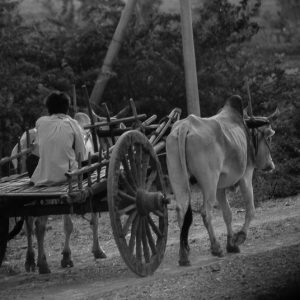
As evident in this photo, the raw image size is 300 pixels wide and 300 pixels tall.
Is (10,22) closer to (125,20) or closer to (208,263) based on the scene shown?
(125,20)

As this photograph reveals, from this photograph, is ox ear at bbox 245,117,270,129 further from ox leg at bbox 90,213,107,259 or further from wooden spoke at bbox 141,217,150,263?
wooden spoke at bbox 141,217,150,263

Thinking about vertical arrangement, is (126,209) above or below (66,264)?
above

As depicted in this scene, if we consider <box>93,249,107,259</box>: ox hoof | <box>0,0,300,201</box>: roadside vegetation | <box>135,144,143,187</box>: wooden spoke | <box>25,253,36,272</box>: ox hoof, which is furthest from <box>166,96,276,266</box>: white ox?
<box>0,0,300,201</box>: roadside vegetation

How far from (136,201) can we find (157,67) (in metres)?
9.71

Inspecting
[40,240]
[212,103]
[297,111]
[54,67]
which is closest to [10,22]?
[54,67]

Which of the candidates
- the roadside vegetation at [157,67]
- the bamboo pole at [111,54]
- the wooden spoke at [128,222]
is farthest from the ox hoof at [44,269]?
the bamboo pole at [111,54]

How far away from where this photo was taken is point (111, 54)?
16.5m

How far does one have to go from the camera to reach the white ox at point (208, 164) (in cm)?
837

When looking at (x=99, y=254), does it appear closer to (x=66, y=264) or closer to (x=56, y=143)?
(x=66, y=264)

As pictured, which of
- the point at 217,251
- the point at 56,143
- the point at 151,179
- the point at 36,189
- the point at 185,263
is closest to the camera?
the point at 36,189

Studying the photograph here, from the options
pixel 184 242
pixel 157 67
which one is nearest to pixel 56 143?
pixel 184 242

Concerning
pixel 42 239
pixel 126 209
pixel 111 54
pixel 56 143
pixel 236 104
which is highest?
pixel 111 54

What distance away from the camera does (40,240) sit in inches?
334

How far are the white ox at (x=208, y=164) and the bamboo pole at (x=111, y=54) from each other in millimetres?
7122
